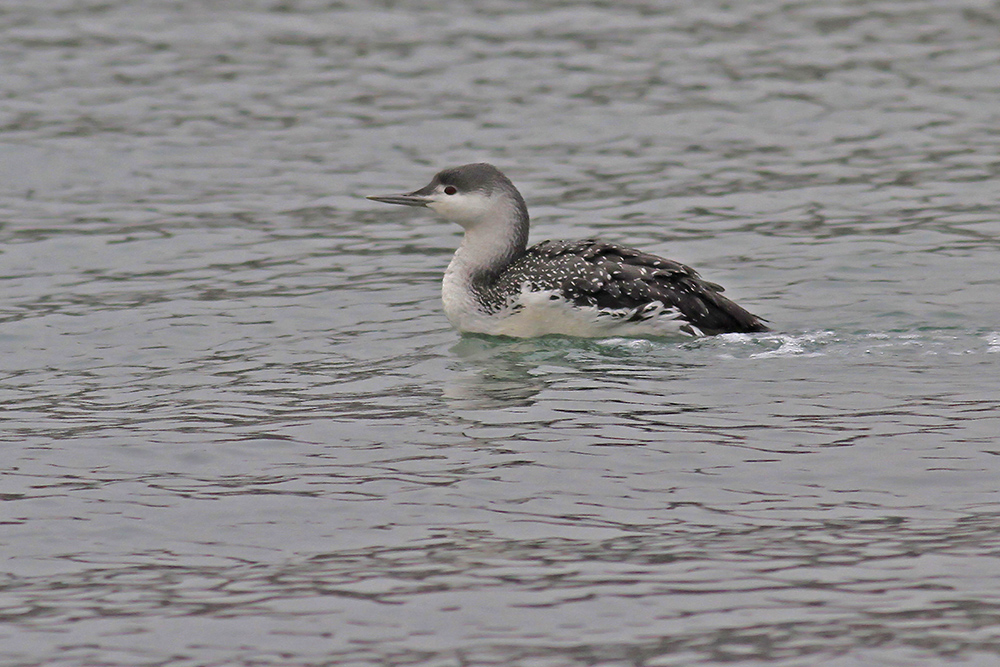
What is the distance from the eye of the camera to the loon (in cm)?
1093

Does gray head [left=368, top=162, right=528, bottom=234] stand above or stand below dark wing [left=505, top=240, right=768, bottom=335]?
above

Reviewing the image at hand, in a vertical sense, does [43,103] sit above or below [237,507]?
above

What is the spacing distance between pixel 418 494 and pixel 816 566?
206 cm

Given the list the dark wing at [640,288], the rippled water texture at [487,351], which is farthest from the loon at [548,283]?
the rippled water texture at [487,351]

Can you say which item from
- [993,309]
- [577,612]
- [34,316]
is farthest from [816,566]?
[34,316]

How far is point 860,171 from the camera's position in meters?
15.6

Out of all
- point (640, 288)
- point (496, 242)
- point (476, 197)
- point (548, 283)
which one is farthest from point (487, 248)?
point (640, 288)

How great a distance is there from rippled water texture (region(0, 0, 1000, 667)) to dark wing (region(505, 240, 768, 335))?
218 mm

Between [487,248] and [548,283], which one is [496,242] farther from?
[548,283]

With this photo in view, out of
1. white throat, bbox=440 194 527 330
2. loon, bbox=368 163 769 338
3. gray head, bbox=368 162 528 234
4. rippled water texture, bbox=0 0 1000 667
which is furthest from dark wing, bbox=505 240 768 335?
gray head, bbox=368 162 528 234

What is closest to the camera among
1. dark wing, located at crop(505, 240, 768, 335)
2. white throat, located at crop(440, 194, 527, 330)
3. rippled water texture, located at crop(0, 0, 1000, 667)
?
rippled water texture, located at crop(0, 0, 1000, 667)

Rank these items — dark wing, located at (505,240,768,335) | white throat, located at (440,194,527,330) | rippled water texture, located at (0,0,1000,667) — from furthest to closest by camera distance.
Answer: white throat, located at (440,194,527,330) < dark wing, located at (505,240,768,335) < rippled water texture, located at (0,0,1000,667)

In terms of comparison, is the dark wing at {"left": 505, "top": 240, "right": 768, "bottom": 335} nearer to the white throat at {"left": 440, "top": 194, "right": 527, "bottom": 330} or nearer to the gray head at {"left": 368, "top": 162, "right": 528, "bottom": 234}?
the white throat at {"left": 440, "top": 194, "right": 527, "bottom": 330}

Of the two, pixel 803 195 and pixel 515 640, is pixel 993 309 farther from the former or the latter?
pixel 515 640
